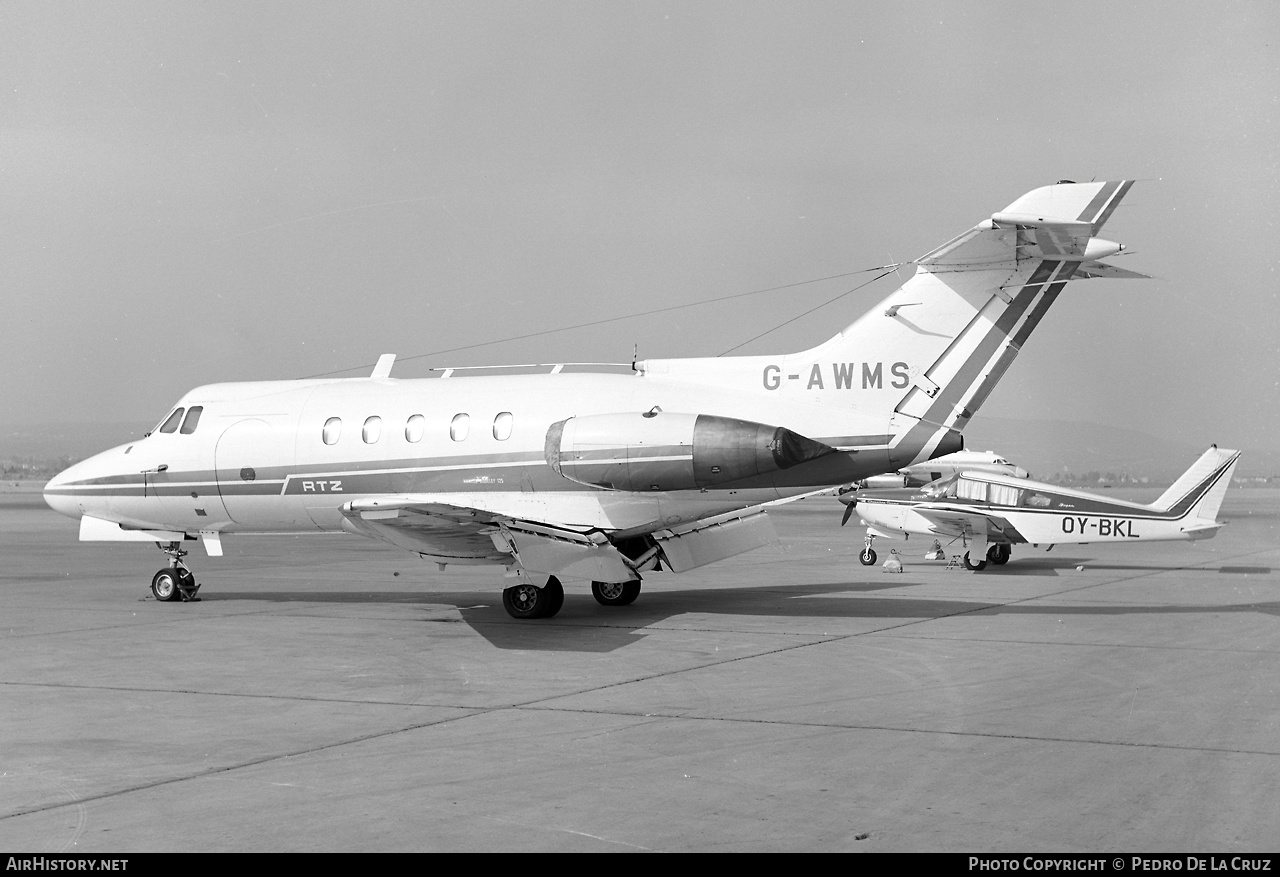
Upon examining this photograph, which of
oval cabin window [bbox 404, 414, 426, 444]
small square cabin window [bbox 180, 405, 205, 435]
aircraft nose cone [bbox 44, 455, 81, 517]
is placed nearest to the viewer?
oval cabin window [bbox 404, 414, 426, 444]

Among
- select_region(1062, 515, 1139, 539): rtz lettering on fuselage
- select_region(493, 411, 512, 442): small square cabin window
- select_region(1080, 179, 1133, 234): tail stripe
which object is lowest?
select_region(1062, 515, 1139, 539): rtz lettering on fuselage

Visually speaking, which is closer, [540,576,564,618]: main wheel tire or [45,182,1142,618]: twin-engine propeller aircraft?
[45,182,1142,618]: twin-engine propeller aircraft

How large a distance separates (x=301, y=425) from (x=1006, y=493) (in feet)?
47.1

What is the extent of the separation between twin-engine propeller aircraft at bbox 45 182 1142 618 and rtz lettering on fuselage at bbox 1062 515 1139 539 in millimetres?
8672

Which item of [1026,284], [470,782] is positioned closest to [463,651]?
[470,782]

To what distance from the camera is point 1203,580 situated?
23234 mm

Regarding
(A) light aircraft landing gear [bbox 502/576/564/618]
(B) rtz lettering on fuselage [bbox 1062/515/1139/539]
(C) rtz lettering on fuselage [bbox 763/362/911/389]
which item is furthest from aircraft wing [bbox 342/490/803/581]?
(B) rtz lettering on fuselage [bbox 1062/515/1139/539]

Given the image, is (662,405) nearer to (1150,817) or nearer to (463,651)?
(463,651)

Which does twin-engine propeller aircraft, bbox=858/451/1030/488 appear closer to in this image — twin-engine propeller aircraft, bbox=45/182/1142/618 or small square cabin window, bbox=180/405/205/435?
twin-engine propeller aircraft, bbox=45/182/1142/618

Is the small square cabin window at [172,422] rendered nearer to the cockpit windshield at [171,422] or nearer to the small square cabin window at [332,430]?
the cockpit windshield at [171,422]

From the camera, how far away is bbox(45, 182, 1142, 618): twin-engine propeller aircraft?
603 inches

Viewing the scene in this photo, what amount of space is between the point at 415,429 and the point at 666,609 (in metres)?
4.48

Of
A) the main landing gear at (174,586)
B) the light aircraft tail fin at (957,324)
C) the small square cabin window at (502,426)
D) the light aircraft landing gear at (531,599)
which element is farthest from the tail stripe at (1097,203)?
the main landing gear at (174,586)

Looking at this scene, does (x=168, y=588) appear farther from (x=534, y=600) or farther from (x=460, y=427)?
(x=534, y=600)
